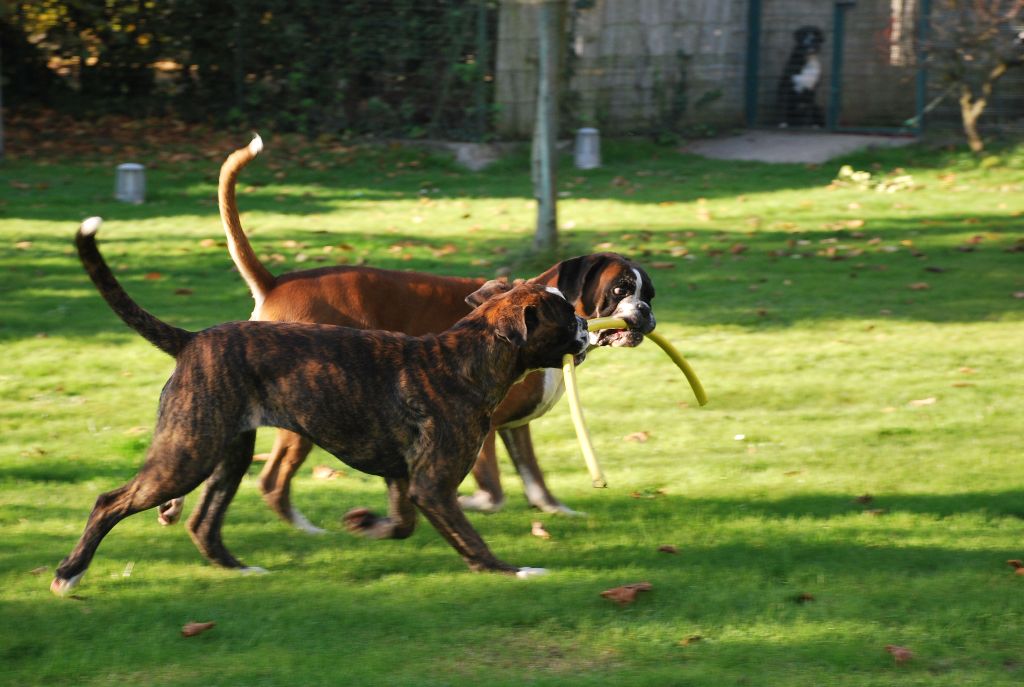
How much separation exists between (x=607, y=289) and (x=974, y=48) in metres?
12.5

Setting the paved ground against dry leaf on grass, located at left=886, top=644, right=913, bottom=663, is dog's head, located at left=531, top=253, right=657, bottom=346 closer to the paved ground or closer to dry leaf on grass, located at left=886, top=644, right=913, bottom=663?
dry leaf on grass, located at left=886, top=644, right=913, bottom=663

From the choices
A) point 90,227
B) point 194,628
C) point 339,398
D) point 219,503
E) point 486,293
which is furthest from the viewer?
point 486,293

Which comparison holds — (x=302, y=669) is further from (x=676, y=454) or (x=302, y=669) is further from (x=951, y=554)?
(x=676, y=454)

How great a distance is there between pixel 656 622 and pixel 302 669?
55.4 inches

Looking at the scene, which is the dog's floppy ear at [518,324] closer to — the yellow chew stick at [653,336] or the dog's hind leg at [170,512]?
the yellow chew stick at [653,336]

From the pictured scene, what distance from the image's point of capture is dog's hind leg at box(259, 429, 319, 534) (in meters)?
6.21

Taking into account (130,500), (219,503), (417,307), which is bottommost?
(219,503)

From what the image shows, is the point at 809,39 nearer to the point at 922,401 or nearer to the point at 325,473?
the point at 922,401

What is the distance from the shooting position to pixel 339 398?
208 inches

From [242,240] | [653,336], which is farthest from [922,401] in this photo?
[242,240]

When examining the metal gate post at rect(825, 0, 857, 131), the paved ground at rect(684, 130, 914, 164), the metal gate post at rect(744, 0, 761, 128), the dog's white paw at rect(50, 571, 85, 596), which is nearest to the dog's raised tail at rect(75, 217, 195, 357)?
the dog's white paw at rect(50, 571, 85, 596)

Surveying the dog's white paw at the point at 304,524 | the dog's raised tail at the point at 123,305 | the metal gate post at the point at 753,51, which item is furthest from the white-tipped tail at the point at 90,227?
the metal gate post at the point at 753,51

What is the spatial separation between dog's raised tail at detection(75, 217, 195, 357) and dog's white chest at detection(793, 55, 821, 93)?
55.8 feet

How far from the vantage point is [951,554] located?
5.75m
